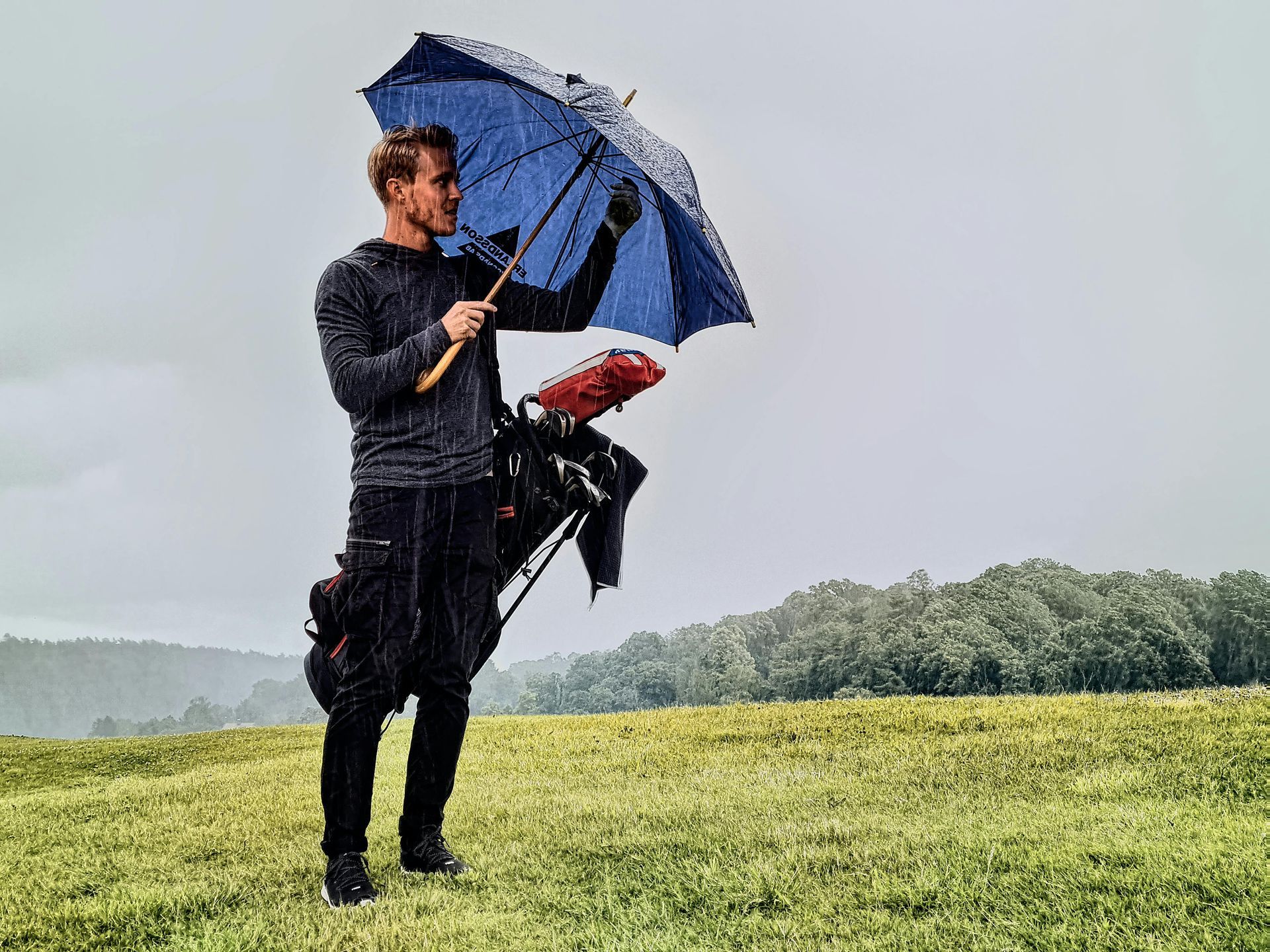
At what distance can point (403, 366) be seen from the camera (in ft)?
10.4

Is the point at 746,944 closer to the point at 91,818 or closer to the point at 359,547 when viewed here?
the point at 359,547

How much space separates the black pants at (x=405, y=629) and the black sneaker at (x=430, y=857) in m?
0.20

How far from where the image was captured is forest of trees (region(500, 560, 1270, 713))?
99.4ft

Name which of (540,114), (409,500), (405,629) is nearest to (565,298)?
(540,114)

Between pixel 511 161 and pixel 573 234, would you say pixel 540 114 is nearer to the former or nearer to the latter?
pixel 511 161

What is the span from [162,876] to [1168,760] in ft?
17.8

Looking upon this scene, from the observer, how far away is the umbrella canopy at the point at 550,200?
4.01 meters

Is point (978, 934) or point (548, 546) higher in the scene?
point (548, 546)

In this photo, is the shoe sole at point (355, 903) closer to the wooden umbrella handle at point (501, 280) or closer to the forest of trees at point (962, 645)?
the wooden umbrella handle at point (501, 280)

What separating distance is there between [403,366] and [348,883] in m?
1.95

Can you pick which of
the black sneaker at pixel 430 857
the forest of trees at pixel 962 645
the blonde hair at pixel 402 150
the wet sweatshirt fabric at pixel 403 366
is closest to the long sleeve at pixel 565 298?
the wet sweatshirt fabric at pixel 403 366

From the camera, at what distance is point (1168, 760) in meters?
4.98

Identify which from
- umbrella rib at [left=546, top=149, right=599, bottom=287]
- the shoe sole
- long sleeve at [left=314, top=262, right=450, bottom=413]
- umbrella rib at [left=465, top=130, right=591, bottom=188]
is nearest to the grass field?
the shoe sole

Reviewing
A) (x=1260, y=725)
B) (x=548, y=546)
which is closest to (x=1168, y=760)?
(x=1260, y=725)
